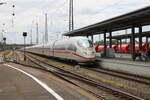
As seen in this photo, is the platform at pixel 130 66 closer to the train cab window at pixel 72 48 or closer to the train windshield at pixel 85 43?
the train windshield at pixel 85 43

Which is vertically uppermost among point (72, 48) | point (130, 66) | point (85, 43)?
point (85, 43)

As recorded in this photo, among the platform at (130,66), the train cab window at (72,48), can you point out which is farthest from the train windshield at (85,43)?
the platform at (130,66)

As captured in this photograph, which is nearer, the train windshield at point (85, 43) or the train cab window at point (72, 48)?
the train windshield at point (85, 43)

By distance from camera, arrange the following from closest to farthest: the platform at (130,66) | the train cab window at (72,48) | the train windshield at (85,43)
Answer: the platform at (130,66) < the train windshield at (85,43) < the train cab window at (72,48)

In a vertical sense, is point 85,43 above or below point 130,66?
above

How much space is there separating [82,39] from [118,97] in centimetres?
1692

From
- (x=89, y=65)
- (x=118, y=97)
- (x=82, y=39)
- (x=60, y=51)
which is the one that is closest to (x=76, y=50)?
(x=82, y=39)

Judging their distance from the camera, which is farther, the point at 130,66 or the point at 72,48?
the point at 72,48

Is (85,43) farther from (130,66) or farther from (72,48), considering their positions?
(130,66)

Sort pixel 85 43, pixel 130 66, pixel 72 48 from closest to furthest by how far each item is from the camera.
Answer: pixel 130 66 → pixel 85 43 → pixel 72 48

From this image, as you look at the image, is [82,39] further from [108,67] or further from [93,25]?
[108,67]

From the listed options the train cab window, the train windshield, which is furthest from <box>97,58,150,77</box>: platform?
the train cab window

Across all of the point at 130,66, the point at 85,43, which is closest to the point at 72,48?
the point at 85,43

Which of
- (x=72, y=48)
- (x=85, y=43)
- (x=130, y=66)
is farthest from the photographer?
(x=72, y=48)
